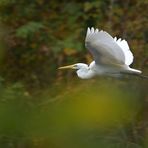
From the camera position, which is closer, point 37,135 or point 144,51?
point 37,135

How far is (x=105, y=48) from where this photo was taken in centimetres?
441

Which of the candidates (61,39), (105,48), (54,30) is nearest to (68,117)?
(105,48)

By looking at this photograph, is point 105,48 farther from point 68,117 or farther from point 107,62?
point 68,117

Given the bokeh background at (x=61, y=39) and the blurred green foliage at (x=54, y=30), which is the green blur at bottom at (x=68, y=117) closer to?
the bokeh background at (x=61, y=39)

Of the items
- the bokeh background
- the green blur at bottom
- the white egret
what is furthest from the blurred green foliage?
the green blur at bottom

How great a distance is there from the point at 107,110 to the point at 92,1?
5509 mm

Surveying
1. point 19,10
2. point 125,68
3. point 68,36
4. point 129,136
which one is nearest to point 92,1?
point 68,36

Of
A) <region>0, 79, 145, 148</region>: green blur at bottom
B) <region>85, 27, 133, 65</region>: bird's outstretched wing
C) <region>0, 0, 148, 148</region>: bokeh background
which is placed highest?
<region>0, 0, 148, 148</region>: bokeh background

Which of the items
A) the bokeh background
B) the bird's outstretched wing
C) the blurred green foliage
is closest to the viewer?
the bird's outstretched wing

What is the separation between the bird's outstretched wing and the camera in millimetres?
4078

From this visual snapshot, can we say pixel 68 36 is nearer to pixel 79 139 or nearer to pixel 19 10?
pixel 19 10

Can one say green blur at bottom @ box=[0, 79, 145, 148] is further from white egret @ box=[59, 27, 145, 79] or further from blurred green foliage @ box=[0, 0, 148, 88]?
blurred green foliage @ box=[0, 0, 148, 88]

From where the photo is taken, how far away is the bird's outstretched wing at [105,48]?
4.08m

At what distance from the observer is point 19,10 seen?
810 cm
